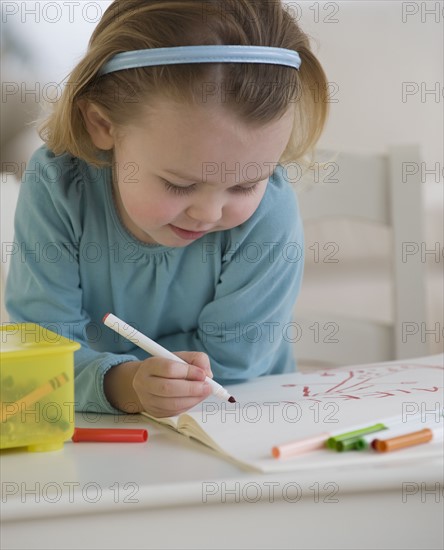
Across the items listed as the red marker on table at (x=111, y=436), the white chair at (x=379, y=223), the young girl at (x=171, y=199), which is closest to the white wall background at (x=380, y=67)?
the white chair at (x=379, y=223)

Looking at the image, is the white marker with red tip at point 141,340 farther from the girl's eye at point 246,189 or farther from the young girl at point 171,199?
the girl's eye at point 246,189

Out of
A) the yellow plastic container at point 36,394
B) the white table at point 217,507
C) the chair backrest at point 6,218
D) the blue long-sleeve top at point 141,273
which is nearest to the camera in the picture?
the white table at point 217,507

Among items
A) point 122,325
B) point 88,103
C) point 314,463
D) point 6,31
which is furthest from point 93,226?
point 6,31

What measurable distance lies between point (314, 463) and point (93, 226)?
0.52 m

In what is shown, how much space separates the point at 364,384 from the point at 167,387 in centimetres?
27

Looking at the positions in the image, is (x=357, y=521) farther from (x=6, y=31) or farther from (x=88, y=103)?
(x=6, y=31)

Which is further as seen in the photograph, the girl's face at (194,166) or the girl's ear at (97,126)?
the girl's ear at (97,126)

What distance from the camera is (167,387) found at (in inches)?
31.5

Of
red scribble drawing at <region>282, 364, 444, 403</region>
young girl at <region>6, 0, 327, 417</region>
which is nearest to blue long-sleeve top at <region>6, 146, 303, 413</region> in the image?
young girl at <region>6, 0, 327, 417</region>

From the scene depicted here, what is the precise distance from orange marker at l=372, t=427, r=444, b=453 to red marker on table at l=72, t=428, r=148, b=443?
20 cm

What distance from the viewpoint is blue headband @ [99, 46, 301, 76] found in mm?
828

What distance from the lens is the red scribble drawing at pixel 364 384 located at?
0.90 metres

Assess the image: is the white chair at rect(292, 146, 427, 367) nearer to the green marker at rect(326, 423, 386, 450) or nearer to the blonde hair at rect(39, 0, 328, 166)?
the blonde hair at rect(39, 0, 328, 166)

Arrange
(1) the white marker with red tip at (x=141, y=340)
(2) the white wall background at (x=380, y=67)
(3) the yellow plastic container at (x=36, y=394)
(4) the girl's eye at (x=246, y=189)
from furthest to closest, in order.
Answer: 1. (2) the white wall background at (x=380, y=67)
2. (4) the girl's eye at (x=246, y=189)
3. (1) the white marker with red tip at (x=141, y=340)
4. (3) the yellow plastic container at (x=36, y=394)
